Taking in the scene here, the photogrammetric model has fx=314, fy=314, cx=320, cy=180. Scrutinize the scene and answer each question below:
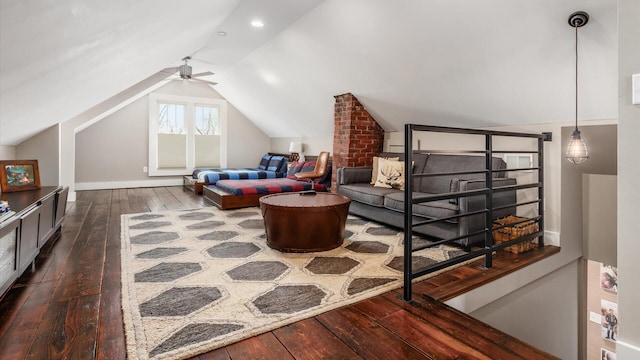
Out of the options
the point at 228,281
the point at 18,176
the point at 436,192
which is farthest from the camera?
the point at 436,192

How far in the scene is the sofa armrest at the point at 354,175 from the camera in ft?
14.3

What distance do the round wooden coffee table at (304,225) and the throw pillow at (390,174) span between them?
1254 millimetres

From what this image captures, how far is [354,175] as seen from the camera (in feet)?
14.5

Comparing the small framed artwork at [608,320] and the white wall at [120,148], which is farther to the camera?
the white wall at [120,148]

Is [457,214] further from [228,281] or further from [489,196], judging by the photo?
[228,281]

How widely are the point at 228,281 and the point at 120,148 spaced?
6401 mm

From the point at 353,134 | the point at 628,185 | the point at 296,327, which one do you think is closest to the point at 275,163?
the point at 353,134

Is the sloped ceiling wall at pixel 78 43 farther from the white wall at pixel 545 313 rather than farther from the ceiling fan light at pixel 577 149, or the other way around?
the ceiling fan light at pixel 577 149

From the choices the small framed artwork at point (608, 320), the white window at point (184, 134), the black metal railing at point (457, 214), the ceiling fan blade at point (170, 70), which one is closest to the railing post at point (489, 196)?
the black metal railing at point (457, 214)

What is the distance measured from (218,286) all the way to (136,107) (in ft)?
21.7

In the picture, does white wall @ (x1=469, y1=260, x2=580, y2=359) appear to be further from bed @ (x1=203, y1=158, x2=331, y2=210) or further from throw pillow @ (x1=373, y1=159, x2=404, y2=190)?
bed @ (x1=203, y1=158, x2=331, y2=210)

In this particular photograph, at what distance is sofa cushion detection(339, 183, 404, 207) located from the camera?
3630 mm

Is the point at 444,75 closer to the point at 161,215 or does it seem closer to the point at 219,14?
the point at 219,14

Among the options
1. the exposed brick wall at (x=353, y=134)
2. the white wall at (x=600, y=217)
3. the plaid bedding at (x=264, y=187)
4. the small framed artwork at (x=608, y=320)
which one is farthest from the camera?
the plaid bedding at (x=264, y=187)
